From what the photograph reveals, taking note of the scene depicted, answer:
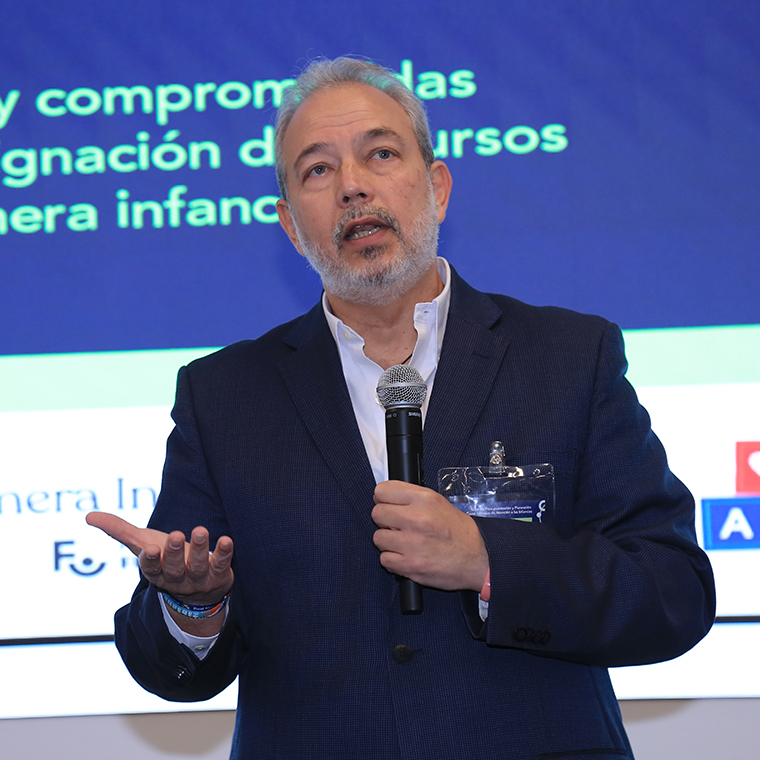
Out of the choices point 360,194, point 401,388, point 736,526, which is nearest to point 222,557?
point 401,388

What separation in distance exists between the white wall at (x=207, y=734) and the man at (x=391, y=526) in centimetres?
113

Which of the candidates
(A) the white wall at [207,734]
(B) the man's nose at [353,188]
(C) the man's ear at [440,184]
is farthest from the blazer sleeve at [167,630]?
(A) the white wall at [207,734]

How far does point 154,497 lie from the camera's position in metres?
2.74

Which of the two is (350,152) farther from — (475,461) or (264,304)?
(264,304)

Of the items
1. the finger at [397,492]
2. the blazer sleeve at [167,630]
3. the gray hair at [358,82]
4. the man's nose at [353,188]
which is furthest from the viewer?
the gray hair at [358,82]

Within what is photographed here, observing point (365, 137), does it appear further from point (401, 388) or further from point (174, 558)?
point (174, 558)

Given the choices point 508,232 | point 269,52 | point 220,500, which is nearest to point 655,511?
point 220,500

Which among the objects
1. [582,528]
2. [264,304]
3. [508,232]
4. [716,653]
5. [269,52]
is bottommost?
[716,653]

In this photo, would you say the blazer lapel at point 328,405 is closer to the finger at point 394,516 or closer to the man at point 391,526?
the man at point 391,526

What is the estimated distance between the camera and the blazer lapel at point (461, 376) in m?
1.62

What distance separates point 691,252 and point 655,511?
1.41 m

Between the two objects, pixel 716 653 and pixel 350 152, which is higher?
pixel 350 152

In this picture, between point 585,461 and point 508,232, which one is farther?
point 508,232

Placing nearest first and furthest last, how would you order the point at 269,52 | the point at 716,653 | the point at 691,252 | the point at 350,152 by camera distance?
the point at 350,152 < the point at 716,653 < the point at 691,252 < the point at 269,52
